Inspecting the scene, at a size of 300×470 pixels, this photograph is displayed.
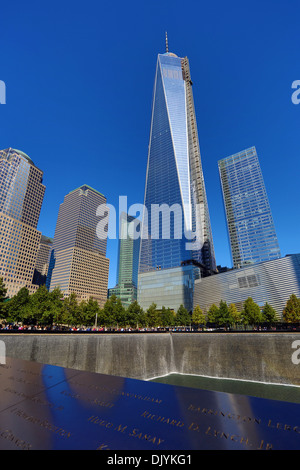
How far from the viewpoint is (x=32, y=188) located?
637ft

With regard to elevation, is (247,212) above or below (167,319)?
above

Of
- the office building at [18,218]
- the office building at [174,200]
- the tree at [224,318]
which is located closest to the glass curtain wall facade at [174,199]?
the office building at [174,200]

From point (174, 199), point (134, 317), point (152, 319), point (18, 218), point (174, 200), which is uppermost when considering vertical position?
point (174, 199)

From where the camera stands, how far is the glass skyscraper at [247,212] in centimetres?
15895

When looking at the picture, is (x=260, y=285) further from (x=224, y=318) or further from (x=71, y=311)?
(x=71, y=311)

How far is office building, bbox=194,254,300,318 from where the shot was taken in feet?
334

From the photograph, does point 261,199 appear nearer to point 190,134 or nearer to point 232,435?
point 190,134

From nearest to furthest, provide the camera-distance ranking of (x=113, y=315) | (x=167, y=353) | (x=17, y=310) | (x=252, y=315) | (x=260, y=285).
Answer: (x=167, y=353) < (x=17, y=310) < (x=113, y=315) < (x=252, y=315) < (x=260, y=285)

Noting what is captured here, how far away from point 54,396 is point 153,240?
157939 millimetres

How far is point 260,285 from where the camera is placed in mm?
108250

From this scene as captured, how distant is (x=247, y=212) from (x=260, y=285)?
82047 millimetres

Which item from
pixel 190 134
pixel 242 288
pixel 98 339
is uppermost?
pixel 190 134

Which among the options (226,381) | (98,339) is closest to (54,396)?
(98,339)

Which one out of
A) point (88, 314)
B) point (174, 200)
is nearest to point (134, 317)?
point (88, 314)
